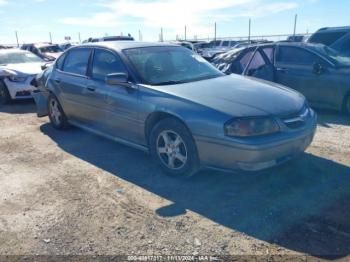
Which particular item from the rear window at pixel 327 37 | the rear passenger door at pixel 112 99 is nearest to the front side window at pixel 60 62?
the rear passenger door at pixel 112 99

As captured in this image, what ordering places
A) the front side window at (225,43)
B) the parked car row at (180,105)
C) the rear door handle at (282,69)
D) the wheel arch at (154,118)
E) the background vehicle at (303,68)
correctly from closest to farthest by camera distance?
the parked car row at (180,105), the wheel arch at (154,118), the background vehicle at (303,68), the rear door handle at (282,69), the front side window at (225,43)

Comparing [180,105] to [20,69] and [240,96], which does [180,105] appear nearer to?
[240,96]

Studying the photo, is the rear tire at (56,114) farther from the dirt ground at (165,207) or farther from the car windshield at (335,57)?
the car windshield at (335,57)

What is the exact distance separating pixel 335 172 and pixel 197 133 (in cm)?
183

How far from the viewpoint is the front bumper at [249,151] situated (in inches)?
145

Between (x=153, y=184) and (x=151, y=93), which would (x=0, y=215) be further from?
(x=151, y=93)

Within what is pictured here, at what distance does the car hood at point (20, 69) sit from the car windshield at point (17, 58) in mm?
532

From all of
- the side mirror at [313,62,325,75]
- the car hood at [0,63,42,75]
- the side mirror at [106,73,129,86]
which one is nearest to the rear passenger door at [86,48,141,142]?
the side mirror at [106,73,129,86]

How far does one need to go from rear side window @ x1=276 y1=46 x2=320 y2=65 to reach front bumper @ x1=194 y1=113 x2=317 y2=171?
398 centimetres

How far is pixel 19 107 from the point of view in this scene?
9.36 m

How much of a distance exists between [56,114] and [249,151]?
4.21 metres

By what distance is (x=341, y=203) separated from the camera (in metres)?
3.67

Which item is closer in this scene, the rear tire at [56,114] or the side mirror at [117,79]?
the side mirror at [117,79]

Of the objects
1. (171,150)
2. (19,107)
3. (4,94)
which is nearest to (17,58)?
(4,94)
